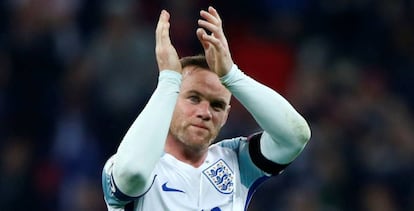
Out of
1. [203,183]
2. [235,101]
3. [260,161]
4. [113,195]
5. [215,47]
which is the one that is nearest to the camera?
[113,195]

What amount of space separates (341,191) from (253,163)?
16.0 feet

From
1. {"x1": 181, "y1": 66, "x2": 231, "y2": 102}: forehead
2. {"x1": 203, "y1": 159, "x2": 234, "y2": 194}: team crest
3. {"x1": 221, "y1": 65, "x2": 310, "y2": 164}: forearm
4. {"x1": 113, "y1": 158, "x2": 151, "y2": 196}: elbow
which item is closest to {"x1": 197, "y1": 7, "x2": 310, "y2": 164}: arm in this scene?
{"x1": 221, "y1": 65, "x2": 310, "y2": 164}: forearm

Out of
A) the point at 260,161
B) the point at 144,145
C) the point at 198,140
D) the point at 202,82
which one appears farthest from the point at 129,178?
the point at 260,161

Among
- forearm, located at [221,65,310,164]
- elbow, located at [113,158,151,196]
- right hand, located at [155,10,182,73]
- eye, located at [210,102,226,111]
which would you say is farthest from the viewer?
eye, located at [210,102,226,111]

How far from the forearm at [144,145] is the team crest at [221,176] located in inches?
18.6

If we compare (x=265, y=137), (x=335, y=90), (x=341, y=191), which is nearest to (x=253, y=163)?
(x=265, y=137)

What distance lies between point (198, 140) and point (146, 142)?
434 mm

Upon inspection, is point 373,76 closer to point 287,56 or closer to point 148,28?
point 287,56

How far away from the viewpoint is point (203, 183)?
5.50 metres

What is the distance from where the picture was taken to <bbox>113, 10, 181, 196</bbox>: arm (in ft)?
16.5

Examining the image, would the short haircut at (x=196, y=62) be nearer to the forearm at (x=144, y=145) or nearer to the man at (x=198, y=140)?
the man at (x=198, y=140)

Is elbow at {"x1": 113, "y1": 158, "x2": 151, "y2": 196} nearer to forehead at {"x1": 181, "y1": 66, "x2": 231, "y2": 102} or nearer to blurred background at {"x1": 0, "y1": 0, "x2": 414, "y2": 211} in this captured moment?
forehead at {"x1": 181, "y1": 66, "x2": 231, "y2": 102}

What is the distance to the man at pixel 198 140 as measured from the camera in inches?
200

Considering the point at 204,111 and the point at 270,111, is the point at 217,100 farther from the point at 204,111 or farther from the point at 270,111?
the point at 270,111
